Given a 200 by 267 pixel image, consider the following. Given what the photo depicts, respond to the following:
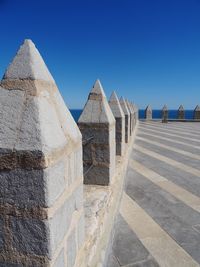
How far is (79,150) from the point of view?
2.21 meters

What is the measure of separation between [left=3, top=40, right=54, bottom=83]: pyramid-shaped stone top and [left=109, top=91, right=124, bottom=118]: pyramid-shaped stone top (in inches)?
167

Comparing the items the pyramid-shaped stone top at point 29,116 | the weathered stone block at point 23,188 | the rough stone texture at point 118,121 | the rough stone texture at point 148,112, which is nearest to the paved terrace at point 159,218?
the rough stone texture at point 118,121

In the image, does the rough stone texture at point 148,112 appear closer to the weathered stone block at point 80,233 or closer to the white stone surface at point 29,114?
the weathered stone block at point 80,233

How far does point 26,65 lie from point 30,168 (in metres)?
0.70

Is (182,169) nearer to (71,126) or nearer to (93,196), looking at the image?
(93,196)

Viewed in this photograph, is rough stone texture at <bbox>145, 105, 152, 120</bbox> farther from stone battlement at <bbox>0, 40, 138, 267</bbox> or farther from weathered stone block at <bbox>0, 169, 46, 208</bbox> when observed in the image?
weathered stone block at <bbox>0, 169, 46, 208</bbox>

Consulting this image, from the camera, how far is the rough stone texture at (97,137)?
3.96 metres

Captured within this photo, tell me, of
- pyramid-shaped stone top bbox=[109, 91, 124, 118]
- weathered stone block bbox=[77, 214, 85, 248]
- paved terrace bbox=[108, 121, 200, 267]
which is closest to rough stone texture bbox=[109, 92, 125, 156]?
pyramid-shaped stone top bbox=[109, 91, 124, 118]

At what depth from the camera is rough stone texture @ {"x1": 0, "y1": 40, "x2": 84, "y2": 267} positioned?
1.51 metres

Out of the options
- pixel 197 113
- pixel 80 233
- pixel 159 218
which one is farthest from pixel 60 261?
pixel 197 113

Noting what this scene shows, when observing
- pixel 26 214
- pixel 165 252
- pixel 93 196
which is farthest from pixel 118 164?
pixel 26 214

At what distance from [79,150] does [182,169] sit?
223 inches

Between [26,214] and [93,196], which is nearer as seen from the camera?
[26,214]

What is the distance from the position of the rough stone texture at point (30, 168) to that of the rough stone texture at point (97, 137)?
2167 mm
